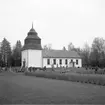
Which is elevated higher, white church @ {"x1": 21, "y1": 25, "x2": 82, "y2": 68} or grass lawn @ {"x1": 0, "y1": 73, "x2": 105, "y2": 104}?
white church @ {"x1": 21, "y1": 25, "x2": 82, "y2": 68}

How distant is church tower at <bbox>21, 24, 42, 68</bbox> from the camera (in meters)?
52.0

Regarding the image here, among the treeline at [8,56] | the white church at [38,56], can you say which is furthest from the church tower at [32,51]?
the treeline at [8,56]

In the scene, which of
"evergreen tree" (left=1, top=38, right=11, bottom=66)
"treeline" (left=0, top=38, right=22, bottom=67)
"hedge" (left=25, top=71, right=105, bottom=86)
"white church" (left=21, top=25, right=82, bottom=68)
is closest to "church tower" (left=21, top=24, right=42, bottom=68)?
"white church" (left=21, top=25, right=82, bottom=68)

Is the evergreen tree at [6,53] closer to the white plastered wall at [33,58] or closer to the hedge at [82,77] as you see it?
the white plastered wall at [33,58]

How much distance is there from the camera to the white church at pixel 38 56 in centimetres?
5219

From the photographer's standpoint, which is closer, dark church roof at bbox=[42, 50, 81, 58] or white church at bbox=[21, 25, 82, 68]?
white church at bbox=[21, 25, 82, 68]

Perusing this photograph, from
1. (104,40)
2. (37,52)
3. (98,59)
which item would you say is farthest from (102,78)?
(104,40)

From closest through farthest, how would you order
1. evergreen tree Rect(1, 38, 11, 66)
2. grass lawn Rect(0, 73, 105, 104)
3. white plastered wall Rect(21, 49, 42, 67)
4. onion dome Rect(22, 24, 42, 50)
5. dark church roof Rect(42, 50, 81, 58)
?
1. grass lawn Rect(0, 73, 105, 104)
2. white plastered wall Rect(21, 49, 42, 67)
3. onion dome Rect(22, 24, 42, 50)
4. dark church roof Rect(42, 50, 81, 58)
5. evergreen tree Rect(1, 38, 11, 66)

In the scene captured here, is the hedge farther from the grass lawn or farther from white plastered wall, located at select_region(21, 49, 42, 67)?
white plastered wall, located at select_region(21, 49, 42, 67)

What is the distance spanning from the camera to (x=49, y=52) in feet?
189

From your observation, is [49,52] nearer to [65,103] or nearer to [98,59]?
[98,59]

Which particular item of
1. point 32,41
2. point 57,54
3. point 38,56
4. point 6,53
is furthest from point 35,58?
point 6,53

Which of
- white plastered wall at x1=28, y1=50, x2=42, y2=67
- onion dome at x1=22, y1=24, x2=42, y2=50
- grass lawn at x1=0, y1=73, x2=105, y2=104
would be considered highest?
onion dome at x1=22, y1=24, x2=42, y2=50

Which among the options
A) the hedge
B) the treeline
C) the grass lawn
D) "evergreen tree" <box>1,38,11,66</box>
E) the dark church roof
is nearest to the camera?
the grass lawn
